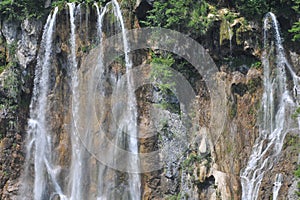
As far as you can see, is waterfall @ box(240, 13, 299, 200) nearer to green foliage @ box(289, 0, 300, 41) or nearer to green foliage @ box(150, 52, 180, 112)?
green foliage @ box(289, 0, 300, 41)

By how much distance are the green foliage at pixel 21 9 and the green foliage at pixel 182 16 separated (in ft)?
14.3

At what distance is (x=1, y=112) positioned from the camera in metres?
18.7

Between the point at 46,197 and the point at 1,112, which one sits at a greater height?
the point at 1,112

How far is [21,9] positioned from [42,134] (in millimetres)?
5032

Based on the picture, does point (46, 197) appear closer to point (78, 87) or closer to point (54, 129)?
point (54, 129)

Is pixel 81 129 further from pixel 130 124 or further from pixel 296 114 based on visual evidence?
pixel 296 114

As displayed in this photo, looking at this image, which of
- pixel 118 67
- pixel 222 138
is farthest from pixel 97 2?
pixel 222 138

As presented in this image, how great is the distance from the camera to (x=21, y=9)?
1945 centimetres

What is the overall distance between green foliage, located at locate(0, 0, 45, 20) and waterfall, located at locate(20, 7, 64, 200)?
78 cm

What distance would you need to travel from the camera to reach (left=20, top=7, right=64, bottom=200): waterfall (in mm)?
18250

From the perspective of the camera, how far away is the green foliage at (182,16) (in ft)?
60.0

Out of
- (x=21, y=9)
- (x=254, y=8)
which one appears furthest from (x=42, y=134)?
(x=254, y=8)

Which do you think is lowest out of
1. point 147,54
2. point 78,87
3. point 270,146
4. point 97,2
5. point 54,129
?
point 270,146

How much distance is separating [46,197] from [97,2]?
25.1ft
